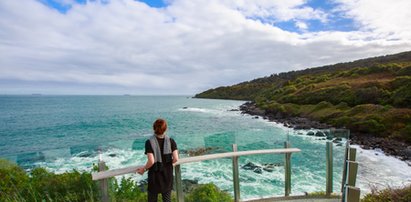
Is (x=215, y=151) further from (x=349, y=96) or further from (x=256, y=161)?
(x=349, y=96)

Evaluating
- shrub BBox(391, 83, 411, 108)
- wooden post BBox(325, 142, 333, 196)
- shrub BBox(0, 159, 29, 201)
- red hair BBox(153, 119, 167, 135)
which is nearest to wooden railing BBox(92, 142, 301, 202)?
red hair BBox(153, 119, 167, 135)

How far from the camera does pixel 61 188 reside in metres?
4.14

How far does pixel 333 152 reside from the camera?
18.6 feet

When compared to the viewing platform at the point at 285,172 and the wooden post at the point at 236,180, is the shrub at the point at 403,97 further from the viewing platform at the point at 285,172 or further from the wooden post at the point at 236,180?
the wooden post at the point at 236,180

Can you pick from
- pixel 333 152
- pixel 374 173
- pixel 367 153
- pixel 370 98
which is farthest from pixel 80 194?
pixel 370 98

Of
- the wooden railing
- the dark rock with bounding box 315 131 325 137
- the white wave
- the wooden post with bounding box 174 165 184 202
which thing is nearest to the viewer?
the wooden railing

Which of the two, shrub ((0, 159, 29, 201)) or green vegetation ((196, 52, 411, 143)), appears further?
green vegetation ((196, 52, 411, 143))

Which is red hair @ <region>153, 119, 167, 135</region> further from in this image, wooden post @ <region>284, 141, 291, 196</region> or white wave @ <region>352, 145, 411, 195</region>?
white wave @ <region>352, 145, 411, 195</region>

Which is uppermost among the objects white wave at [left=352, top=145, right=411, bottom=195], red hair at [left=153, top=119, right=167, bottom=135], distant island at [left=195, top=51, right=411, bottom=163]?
red hair at [left=153, top=119, right=167, bottom=135]

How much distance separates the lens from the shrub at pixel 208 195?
4.57m

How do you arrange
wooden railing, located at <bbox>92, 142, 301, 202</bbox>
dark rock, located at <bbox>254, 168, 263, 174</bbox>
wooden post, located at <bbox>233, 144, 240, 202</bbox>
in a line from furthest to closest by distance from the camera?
dark rock, located at <bbox>254, 168, 263, 174</bbox>, wooden post, located at <bbox>233, 144, 240, 202</bbox>, wooden railing, located at <bbox>92, 142, 301, 202</bbox>

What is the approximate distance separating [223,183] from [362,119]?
91.9ft

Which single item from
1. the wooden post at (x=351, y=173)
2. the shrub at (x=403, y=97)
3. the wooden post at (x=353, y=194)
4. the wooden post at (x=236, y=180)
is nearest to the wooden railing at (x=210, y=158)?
the wooden post at (x=236, y=180)

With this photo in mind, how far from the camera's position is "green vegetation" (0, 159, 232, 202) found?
3938mm
